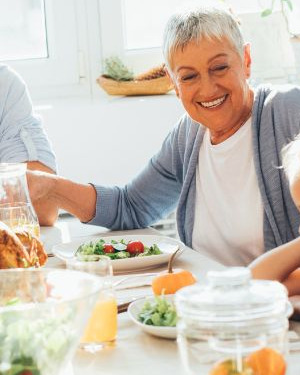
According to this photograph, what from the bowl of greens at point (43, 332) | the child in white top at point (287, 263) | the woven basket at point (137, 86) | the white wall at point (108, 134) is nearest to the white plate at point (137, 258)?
the child in white top at point (287, 263)

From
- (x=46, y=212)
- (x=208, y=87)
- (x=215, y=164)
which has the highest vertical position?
(x=208, y=87)

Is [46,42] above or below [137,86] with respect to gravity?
above

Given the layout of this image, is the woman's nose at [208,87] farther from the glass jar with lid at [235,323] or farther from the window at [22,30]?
the window at [22,30]

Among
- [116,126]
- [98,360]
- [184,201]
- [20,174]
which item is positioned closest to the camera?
[98,360]

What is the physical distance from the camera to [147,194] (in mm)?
2428

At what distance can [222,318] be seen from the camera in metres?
1.00

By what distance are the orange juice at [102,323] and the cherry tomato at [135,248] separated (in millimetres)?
544

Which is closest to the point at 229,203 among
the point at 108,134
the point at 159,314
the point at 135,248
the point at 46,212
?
the point at 135,248

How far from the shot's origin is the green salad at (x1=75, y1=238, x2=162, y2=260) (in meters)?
1.93

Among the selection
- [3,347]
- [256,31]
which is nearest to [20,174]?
[3,347]

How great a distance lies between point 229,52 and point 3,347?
1288 millimetres

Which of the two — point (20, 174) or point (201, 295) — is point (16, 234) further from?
point (201, 295)

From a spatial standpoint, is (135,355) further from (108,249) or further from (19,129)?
(19,129)

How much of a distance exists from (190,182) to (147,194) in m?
0.16
